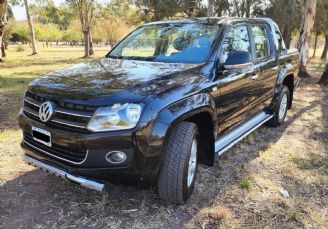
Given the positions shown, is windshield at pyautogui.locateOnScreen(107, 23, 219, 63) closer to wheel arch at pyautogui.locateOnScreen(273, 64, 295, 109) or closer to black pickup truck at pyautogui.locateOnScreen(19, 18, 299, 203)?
black pickup truck at pyautogui.locateOnScreen(19, 18, 299, 203)

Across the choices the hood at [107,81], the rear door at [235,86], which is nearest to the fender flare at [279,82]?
the rear door at [235,86]

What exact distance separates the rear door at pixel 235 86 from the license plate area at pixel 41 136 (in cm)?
179

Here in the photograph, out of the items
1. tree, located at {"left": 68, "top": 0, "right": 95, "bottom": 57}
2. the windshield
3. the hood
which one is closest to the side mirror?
the windshield

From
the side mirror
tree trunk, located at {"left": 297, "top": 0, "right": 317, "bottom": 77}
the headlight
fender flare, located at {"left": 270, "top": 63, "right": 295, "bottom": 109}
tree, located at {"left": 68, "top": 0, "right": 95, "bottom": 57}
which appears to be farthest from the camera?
tree, located at {"left": 68, "top": 0, "right": 95, "bottom": 57}

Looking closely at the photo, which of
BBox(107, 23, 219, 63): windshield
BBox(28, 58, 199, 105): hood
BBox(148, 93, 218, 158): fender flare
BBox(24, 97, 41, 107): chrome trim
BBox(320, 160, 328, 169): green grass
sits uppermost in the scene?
BBox(107, 23, 219, 63): windshield

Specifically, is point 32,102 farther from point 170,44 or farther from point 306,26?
point 306,26

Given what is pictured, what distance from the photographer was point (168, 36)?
15.7 ft

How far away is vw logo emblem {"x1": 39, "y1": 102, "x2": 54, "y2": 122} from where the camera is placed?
3328 mm

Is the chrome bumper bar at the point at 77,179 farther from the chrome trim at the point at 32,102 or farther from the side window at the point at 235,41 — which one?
the side window at the point at 235,41

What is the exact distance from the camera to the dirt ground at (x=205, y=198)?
3.58 meters

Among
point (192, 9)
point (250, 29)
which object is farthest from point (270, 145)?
point (192, 9)

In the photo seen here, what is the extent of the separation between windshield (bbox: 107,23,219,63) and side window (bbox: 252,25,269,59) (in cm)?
106

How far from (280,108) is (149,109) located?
425 cm

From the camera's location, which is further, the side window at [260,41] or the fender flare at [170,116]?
the side window at [260,41]
